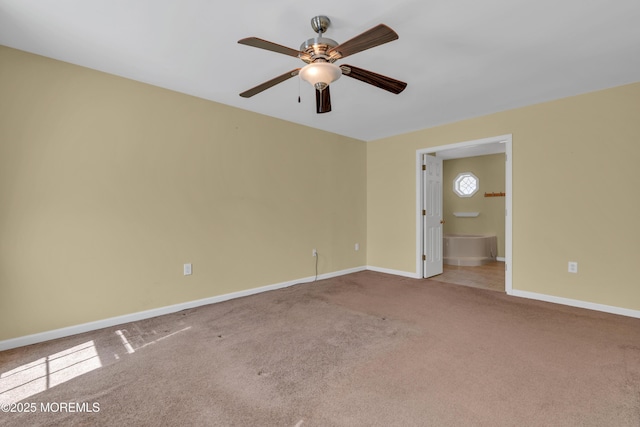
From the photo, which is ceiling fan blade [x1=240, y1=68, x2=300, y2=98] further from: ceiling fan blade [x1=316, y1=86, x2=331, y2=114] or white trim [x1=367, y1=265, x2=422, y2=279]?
white trim [x1=367, y1=265, x2=422, y2=279]

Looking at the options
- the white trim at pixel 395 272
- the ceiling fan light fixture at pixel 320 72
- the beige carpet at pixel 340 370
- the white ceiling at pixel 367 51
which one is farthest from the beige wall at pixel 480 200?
the ceiling fan light fixture at pixel 320 72

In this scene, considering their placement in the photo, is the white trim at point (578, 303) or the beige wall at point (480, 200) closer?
the white trim at point (578, 303)

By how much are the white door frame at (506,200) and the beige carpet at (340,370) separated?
73cm

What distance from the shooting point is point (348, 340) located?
8.01 feet

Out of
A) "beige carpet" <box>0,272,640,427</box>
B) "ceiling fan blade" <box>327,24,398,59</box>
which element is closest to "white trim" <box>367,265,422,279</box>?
"beige carpet" <box>0,272,640,427</box>

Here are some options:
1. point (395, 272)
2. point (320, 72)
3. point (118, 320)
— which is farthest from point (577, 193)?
point (118, 320)

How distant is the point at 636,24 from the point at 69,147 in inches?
175

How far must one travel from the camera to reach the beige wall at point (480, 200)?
254 inches

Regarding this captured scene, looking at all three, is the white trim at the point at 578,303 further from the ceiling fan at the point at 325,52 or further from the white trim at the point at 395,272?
the ceiling fan at the point at 325,52

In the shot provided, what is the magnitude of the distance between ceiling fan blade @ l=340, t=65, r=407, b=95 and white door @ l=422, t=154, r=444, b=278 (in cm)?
275

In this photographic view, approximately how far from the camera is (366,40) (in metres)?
1.61

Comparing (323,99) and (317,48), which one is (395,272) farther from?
(317,48)

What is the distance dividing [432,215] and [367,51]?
316cm

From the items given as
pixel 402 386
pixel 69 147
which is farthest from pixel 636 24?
pixel 69 147
